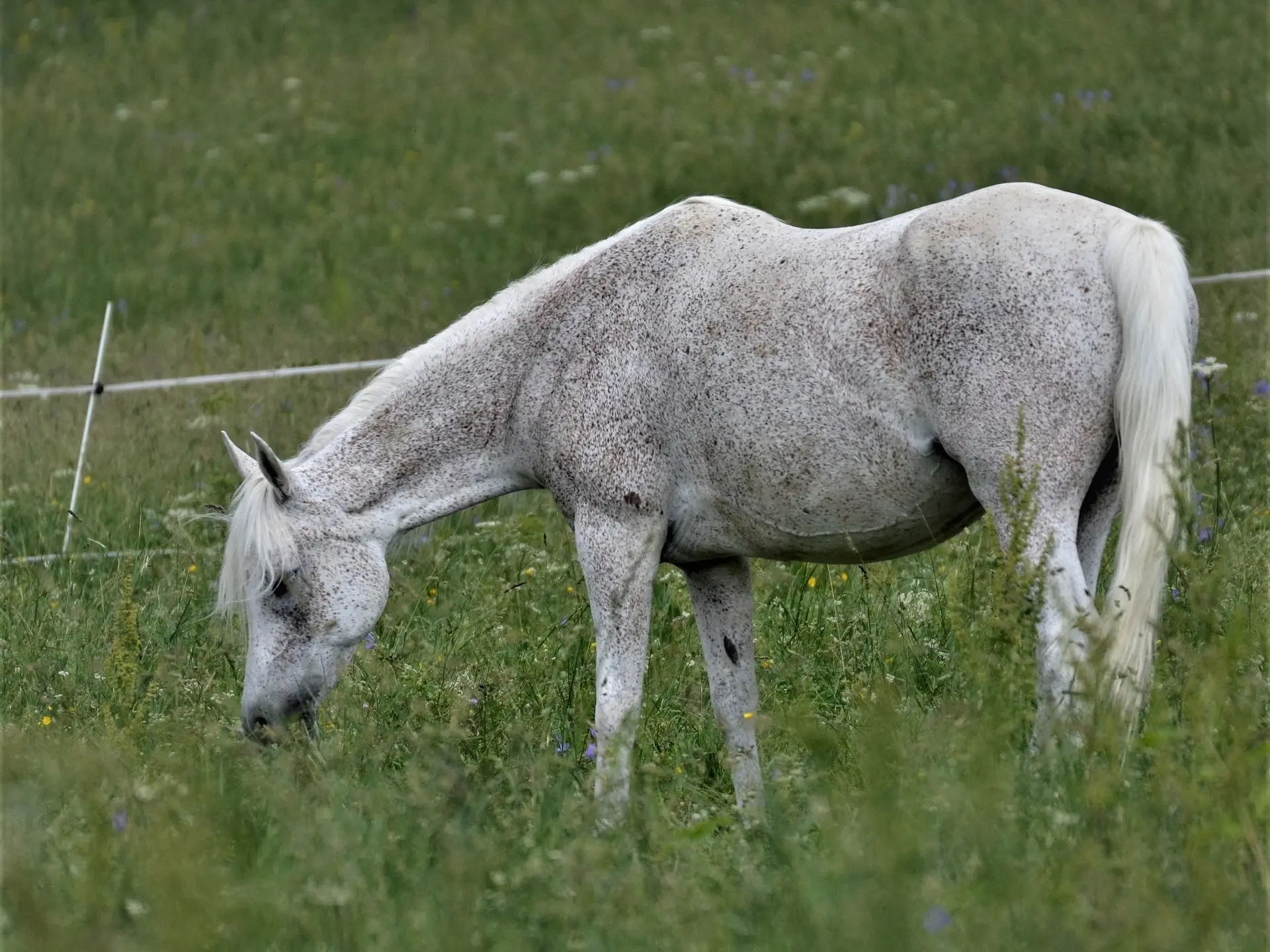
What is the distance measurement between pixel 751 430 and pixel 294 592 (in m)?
1.40

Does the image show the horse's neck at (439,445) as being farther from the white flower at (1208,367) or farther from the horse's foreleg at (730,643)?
the white flower at (1208,367)

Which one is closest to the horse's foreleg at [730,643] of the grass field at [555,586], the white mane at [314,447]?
the grass field at [555,586]

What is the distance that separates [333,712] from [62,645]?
139 centimetres

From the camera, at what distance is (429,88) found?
1603 cm

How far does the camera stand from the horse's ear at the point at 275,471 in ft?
14.7

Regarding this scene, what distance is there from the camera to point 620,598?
4.38 metres

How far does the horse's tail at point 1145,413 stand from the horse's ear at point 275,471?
217 centimetres

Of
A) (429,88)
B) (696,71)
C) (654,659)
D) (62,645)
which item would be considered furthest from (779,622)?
(429,88)

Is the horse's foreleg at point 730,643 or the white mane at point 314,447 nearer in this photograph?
the white mane at point 314,447

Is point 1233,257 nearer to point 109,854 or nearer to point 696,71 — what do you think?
point 696,71

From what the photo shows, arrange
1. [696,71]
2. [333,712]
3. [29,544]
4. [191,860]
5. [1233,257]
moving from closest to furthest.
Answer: [191,860] < [333,712] < [29,544] < [1233,257] < [696,71]

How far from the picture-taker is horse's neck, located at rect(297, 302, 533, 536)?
4691 mm

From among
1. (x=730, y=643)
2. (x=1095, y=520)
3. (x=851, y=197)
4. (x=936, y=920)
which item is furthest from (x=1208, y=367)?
(x=851, y=197)

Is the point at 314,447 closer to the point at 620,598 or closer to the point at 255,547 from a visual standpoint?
the point at 255,547
